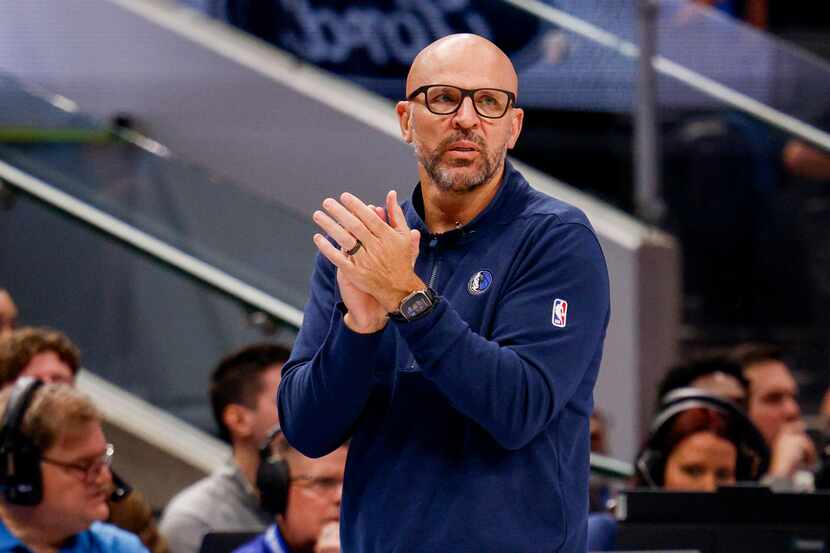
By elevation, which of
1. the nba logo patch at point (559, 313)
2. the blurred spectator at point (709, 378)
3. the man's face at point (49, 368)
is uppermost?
the blurred spectator at point (709, 378)

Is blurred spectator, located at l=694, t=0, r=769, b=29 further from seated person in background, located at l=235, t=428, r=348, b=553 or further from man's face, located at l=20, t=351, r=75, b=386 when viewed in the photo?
seated person in background, located at l=235, t=428, r=348, b=553

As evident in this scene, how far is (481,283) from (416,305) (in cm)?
21

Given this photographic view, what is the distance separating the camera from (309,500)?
153 inches

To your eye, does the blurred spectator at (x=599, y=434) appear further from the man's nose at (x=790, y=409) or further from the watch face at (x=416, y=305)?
the watch face at (x=416, y=305)

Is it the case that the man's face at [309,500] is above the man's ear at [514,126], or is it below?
below

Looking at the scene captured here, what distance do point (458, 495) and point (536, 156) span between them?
6579 millimetres

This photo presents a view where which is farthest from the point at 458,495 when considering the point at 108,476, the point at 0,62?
the point at 0,62

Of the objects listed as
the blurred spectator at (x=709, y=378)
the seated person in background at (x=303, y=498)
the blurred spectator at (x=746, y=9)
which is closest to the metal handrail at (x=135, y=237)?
the blurred spectator at (x=709, y=378)

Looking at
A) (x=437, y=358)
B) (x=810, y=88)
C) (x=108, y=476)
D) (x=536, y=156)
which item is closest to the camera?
(x=437, y=358)

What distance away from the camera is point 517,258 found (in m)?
2.46

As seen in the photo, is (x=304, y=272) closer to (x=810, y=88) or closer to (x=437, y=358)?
(x=810, y=88)

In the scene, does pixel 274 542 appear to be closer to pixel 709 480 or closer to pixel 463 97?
pixel 709 480

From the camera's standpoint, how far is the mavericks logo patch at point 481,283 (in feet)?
8.05

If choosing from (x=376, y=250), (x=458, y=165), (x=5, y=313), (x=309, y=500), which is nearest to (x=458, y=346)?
(x=376, y=250)
